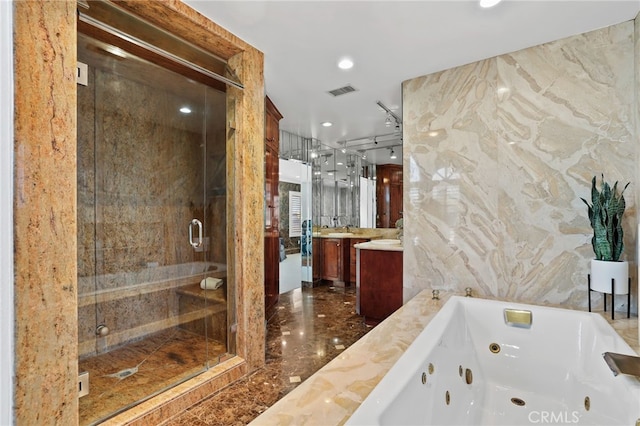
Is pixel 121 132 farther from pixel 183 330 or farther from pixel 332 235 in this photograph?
pixel 332 235

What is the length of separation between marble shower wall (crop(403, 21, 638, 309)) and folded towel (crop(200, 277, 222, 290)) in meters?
1.67

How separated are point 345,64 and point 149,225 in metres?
2.30

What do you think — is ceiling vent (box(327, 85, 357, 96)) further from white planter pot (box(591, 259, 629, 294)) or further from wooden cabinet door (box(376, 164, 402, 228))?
white planter pot (box(591, 259, 629, 294))

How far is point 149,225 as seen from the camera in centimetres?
287

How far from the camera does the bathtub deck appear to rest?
1067mm

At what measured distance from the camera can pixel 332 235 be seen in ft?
16.7

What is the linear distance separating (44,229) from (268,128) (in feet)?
8.17

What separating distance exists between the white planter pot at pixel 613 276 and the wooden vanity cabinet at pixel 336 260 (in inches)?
134

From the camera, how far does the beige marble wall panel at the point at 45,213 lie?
1.16 m

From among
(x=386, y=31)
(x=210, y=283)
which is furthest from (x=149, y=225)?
(x=386, y=31)

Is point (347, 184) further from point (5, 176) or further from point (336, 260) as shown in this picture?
point (5, 176)

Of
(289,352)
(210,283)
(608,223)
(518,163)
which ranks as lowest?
(289,352)

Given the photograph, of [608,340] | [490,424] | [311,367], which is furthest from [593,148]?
[311,367]

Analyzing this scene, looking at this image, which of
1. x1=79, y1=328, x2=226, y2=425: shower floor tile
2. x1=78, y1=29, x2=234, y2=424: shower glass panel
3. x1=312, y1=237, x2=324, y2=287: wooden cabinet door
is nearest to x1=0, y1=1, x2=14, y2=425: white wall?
x1=79, y1=328, x2=226, y2=425: shower floor tile
